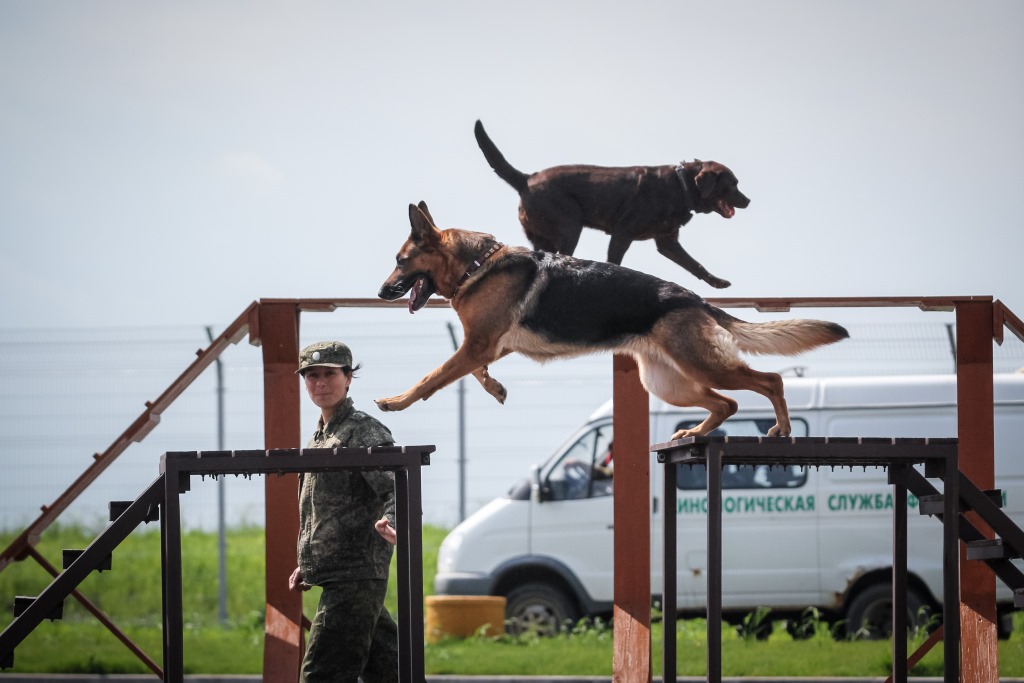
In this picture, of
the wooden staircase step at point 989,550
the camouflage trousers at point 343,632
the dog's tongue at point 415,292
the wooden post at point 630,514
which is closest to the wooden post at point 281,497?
the camouflage trousers at point 343,632

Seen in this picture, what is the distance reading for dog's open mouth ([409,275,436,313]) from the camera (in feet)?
17.4

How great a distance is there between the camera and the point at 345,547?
526 centimetres

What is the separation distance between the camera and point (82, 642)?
35.2ft

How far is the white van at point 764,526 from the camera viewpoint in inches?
413

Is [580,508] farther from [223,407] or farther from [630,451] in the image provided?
[630,451]

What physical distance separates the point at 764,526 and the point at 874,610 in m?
1.25

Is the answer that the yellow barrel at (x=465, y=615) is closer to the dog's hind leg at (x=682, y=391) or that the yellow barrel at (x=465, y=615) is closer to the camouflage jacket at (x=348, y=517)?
the camouflage jacket at (x=348, y=517)

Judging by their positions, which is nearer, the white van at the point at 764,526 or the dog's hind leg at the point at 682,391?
the dog's hind leg at the point at 682,391

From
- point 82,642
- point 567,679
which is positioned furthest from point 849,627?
point 82,642

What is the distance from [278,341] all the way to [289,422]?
1.48 feet

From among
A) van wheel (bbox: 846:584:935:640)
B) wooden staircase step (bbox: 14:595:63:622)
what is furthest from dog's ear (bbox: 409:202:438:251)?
van wheel (bbox: 846:584:935:640)

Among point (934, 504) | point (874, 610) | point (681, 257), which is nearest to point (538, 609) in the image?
point (874, 610)

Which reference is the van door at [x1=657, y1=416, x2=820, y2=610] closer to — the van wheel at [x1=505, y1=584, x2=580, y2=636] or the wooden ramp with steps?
the van wheel at [x1=505, y1=584, x2=580, y2=636]

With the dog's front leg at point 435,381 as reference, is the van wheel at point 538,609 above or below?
below
